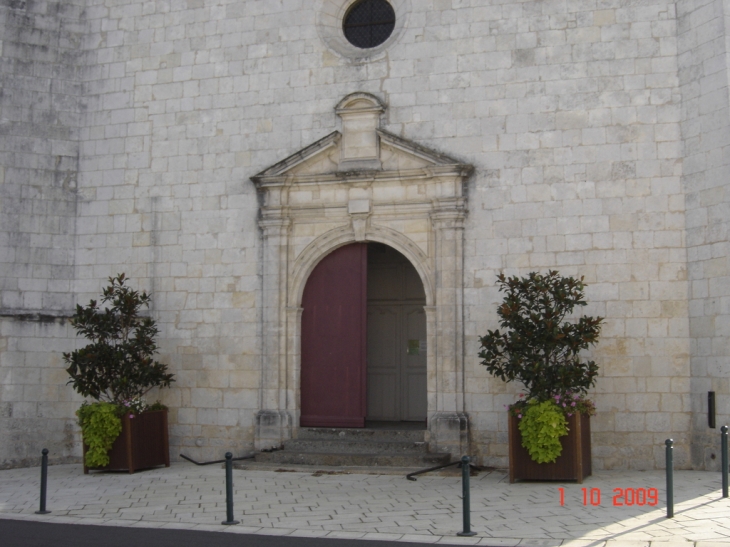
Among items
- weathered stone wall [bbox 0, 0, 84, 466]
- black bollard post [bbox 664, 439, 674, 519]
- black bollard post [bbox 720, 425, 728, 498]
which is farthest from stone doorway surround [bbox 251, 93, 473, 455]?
black bollard post [bbox 664, 439, 674, 519]

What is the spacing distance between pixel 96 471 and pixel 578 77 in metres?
7.86

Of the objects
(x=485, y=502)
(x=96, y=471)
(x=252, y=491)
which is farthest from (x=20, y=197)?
(x=485, y=502)

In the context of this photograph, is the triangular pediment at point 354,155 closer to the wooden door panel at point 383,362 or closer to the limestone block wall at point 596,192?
the limestone block wall at point 596,192

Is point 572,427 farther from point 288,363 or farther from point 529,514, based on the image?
point 288,363

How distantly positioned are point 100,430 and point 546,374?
18.0ft

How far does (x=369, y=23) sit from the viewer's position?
36.8ft

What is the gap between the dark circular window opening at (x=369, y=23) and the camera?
36.6 ft

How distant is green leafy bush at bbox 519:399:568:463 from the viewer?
8719mm

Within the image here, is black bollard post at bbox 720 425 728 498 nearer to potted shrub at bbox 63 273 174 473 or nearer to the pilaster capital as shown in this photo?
the pilaster capital

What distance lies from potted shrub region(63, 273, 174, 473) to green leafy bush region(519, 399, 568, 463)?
4764mm

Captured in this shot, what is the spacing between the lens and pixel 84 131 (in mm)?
11844

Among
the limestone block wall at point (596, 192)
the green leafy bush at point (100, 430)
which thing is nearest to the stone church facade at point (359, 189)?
the limestone block wall at point (596, 192)

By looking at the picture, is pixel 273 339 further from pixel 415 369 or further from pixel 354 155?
pixel 415 369

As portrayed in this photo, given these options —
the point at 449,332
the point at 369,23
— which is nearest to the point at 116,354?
the point at 449,332
